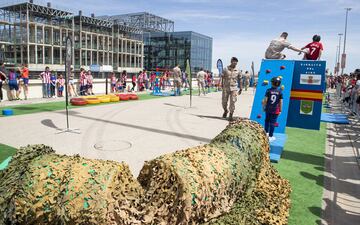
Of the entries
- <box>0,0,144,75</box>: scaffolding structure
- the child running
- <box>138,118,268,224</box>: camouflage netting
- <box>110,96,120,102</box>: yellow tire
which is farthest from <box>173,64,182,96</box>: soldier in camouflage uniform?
<box>0,0,144,75</box>: scaffolding structure

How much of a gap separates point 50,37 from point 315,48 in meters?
63.7

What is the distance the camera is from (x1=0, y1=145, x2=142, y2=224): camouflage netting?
235cm

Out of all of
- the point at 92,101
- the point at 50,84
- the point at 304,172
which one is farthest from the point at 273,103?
the point at 50,84

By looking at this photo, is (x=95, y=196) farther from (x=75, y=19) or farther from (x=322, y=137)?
(x=75, y=19)

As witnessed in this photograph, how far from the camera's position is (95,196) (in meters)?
2.39

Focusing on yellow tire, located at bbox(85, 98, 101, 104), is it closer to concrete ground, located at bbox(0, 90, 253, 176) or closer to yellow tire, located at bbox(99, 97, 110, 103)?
yellow tire, located at bbox(99, 97, 110, 103)

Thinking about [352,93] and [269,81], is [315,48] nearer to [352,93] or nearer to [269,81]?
[269,81]

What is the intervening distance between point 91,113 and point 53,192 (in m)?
10.8

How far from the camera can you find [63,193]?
239 cm

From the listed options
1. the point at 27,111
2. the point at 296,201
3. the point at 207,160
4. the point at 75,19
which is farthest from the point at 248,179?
the point at 75,19

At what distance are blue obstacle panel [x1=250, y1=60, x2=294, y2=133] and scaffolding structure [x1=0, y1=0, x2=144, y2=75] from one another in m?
58.1

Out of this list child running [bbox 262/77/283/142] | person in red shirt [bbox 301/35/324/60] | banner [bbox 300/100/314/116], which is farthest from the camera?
person in red shirt [bbox 301/35/324/60]

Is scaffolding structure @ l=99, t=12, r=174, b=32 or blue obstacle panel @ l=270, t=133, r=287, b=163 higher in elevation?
scaffolding structure @ l=99, t=12, r=174, b=32

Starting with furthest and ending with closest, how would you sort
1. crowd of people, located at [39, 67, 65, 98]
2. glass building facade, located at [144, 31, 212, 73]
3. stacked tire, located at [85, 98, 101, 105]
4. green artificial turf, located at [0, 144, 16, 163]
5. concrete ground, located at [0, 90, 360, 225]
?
1. glass building facade, located at [144, 31, 212, 73]
2. crowd of people, located at [39, 67, 65, 98]
3. stacked tire, located at [85, 98, 101, 105]
4. green artificial turf, located at [0, 144, 16, 163]
5. concrete ground, located at [0, 90, 360, 225]
